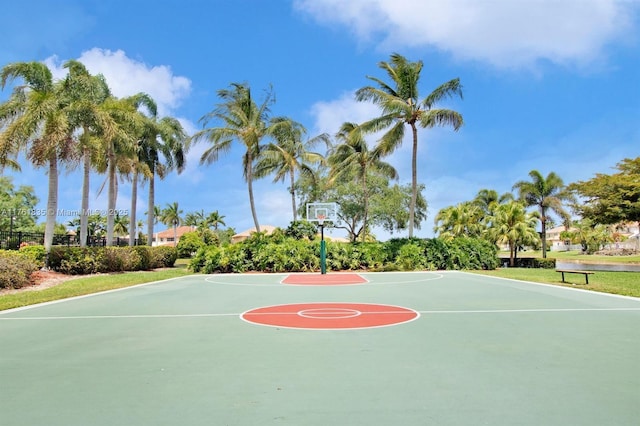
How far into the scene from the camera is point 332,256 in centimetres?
2152

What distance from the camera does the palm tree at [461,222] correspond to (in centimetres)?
Answer: 3925

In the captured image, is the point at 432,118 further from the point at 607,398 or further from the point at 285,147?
the point at 607,398

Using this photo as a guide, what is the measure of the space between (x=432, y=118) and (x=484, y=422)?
20.2m

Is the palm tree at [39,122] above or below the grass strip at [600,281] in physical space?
above

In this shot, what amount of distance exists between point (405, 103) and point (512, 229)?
53.3 ft

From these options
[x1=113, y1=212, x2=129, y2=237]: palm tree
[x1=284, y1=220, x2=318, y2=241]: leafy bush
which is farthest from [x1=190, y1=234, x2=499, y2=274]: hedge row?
[x1=113, y1=212, x2=129, y2=237]: palm tree

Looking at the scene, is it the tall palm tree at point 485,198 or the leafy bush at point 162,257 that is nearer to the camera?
the leafy bush at point 162,257

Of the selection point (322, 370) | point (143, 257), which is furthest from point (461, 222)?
point (322, 370)

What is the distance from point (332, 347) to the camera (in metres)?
5.42

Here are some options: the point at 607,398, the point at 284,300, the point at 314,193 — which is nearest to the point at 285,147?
the point at 314,193

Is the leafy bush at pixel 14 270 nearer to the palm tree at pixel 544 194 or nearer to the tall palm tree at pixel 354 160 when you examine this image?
the tall palm tree at pixel 354 160

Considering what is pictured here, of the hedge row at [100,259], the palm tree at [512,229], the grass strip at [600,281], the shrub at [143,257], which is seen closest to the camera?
the grass strip at [600,281]

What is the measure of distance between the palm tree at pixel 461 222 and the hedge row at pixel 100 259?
78.2ft

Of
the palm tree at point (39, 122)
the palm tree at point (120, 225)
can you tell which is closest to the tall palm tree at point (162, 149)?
the palm tree at point (39, 122)
